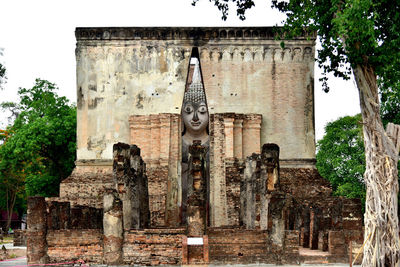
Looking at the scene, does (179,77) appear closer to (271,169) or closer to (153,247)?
(271,169)

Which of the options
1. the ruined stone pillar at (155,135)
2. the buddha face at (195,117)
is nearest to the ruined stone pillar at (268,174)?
the ruined stone pillar at (155,135)

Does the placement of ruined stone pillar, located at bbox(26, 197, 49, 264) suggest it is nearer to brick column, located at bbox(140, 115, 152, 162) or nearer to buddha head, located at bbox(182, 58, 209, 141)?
brick column, located at bbox(140, 115, 152, 162)

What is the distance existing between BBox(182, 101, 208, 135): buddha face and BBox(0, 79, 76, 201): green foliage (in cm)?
686

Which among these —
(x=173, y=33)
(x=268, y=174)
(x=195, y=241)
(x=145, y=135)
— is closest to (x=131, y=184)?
(x=268, y=174)

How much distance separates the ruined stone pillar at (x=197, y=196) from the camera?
44.5 feet

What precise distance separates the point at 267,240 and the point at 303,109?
8.51 meters

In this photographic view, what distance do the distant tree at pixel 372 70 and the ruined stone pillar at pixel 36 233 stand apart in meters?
6.72

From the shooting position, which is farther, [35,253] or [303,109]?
[303,109]

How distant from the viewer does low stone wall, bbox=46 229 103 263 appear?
13.4 meters

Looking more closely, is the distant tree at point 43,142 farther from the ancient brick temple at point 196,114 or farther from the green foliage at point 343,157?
the green foliage at point 343,157

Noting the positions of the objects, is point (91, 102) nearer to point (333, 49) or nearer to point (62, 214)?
point (62, 214)

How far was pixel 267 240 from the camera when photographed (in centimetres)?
1355

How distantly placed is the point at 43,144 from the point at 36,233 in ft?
45.4

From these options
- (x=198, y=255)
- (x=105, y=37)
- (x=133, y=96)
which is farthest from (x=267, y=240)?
(x=105, y=37)
